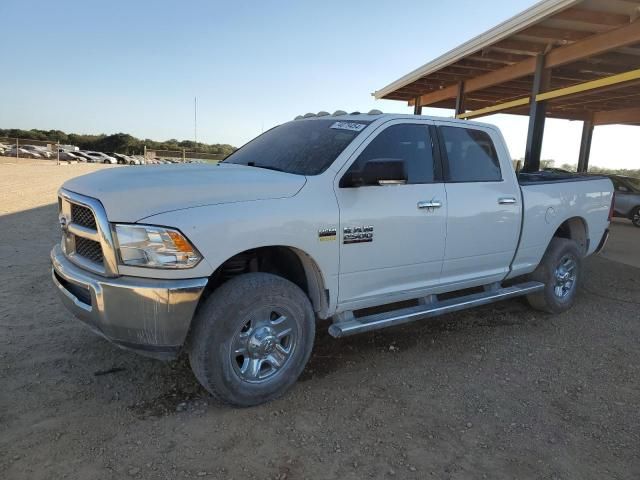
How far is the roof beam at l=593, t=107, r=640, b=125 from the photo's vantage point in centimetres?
1889

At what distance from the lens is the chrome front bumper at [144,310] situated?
272cm

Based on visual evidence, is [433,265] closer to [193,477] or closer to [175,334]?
[175,334]

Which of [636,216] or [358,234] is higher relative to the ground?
[358,234]

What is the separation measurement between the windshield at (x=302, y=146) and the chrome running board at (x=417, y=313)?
1.13 meters

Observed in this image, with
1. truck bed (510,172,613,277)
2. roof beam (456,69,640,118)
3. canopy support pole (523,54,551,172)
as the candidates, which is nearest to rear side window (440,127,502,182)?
truck bed (510,172,613,277)

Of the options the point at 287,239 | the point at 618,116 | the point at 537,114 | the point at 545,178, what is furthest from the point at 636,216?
the point at 287,239

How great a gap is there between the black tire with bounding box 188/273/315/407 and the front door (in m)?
0.43

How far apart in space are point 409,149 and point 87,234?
2.49 metres

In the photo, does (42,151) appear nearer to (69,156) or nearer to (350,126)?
(69,156)

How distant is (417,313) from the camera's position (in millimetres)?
3930

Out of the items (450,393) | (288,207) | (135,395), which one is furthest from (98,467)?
(450,393)

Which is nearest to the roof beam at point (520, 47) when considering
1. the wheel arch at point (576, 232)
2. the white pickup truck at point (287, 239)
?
the wheel arch at point (576, 232)

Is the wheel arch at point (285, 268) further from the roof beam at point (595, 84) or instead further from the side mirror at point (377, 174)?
the roof beam at point (595, 84)

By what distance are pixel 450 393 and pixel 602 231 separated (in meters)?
3.66
